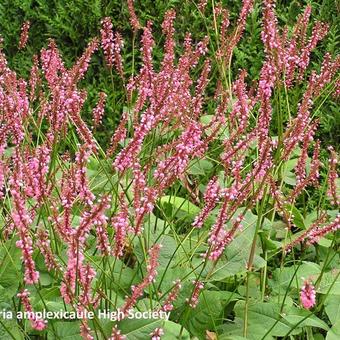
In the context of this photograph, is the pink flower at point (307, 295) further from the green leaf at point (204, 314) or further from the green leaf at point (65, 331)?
the green leaf at point (65, 331)

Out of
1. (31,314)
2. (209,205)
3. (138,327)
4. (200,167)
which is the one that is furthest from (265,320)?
(200,167)

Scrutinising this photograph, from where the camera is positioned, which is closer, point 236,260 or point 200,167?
point 236,260

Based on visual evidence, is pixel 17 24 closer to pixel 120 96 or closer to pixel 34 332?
pixel 120 96

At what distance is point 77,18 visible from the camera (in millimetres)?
6098

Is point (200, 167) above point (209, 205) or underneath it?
underneath

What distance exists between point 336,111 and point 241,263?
7.83 ft

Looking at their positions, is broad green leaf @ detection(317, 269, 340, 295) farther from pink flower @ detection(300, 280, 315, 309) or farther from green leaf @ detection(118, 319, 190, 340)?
green leaf @ detection(118, 319, 190, 340)

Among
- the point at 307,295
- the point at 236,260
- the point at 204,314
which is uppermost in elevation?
the point at 307,295

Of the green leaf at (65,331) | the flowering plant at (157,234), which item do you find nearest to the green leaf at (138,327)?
the flowering plant at (157,234)

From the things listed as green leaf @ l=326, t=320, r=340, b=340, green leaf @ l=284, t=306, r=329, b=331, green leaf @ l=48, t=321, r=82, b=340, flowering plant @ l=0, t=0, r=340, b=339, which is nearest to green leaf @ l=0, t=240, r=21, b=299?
flowering plant @ l=0, t=0, r=340, b=339

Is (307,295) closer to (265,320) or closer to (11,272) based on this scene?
(265,320)

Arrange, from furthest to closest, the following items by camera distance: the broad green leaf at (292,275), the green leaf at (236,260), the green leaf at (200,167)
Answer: the green leaf at (200,167) < the broad green leaf at (292,275) < the green leaf at (236,260)

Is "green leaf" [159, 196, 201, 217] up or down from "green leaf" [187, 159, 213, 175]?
down

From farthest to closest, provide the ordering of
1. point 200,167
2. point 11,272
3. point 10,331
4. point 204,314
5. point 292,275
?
point 200,167, point 292,275, point 204,314, point 11,272, point 10,331
